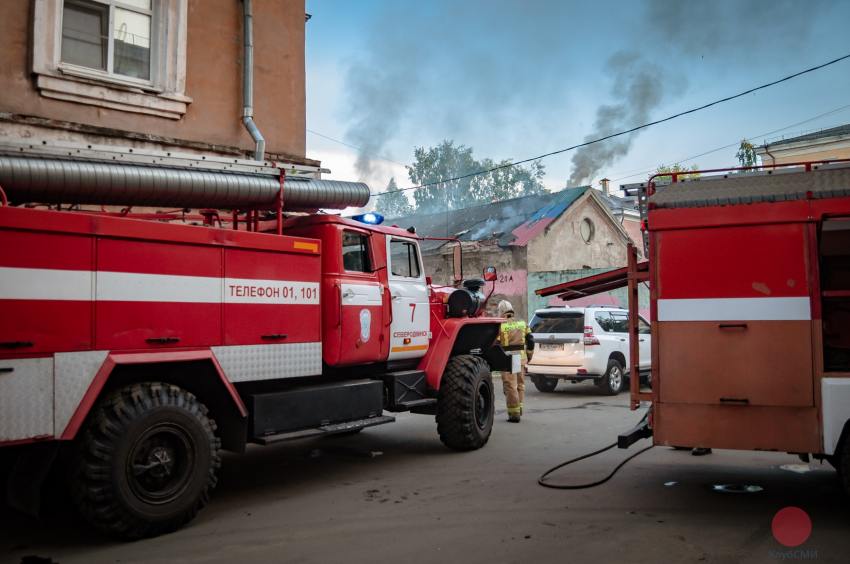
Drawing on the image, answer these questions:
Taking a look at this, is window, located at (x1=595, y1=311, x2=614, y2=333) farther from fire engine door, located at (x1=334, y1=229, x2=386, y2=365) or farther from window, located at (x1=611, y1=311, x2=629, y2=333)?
fire engine door, located at (x1=334, y1=229, x2=386, y2=365)

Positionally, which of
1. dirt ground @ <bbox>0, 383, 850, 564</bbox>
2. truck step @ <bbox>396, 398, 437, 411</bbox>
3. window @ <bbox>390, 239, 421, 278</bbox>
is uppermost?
window @ <bbox>390, 239, 421, 278</bbox>

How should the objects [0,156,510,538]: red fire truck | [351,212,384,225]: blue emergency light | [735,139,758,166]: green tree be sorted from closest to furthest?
1. [0,156,510,538]: red fire truck
2. [351,212,384,225]: blue emergency light
3. [735,139,758,166]: green tree

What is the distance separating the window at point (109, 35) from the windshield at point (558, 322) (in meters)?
8.53

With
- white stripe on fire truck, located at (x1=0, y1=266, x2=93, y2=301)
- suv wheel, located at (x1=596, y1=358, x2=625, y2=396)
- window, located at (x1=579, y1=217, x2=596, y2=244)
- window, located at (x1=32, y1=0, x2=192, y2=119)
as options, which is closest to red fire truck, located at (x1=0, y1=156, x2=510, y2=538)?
white stripe on fire truck, located at (x1=0, y1=266, x2=93, y2=301)

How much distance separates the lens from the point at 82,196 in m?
5.41

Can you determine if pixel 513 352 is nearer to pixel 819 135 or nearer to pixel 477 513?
pixel 477 513

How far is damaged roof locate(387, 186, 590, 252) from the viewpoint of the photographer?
23.7 metres

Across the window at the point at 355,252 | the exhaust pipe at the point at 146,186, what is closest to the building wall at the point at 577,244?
the window at the point at 355,252

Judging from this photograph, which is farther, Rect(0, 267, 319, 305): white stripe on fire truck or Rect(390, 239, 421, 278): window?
Rect(390, 239, 421, 278): window

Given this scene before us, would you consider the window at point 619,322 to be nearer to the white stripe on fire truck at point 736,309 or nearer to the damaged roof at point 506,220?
the damaged roof at point 506,220

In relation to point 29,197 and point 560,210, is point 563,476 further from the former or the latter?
point 560,210

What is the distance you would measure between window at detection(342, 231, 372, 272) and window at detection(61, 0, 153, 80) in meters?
4.61

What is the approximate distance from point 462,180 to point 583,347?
3568 cm

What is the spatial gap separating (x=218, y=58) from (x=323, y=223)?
485 centimetres
